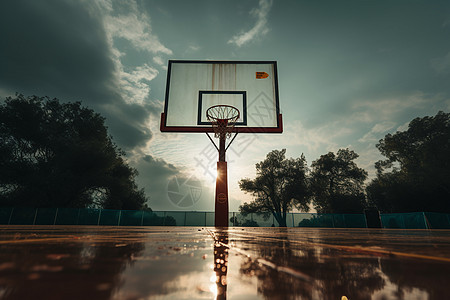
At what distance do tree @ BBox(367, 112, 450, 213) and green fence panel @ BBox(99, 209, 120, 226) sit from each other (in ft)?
92.0

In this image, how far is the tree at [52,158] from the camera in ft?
50.3

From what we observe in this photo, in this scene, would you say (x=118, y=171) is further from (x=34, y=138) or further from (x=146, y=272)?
(x=146, y=272)

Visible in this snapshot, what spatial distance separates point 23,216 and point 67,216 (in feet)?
8.72

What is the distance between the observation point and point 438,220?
17.7 metres

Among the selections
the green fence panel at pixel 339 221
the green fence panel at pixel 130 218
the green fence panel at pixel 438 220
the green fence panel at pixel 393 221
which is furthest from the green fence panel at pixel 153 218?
the green fence panel at pixel 438 220

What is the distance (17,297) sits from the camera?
303 mm

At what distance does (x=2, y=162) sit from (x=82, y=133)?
554 centimetres

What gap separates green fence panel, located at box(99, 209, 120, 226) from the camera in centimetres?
1778

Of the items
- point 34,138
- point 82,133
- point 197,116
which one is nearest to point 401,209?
point 197,116

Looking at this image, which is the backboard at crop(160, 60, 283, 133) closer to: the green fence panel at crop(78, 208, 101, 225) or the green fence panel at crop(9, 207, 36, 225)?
the green fence panel at crop(78, 208, 101, 225)

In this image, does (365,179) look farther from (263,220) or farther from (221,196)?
(221,196)

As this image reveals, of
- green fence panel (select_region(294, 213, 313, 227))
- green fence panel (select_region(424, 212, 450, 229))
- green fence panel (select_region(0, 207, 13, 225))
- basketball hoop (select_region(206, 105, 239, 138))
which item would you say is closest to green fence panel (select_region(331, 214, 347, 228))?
green fence panel (select_region(294, 213, 313, 227))

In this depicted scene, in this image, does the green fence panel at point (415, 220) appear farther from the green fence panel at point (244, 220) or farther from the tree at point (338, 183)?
the green fence panel at point (244, 220)

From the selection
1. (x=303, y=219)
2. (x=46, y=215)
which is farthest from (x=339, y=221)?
(x=46, y=215)
